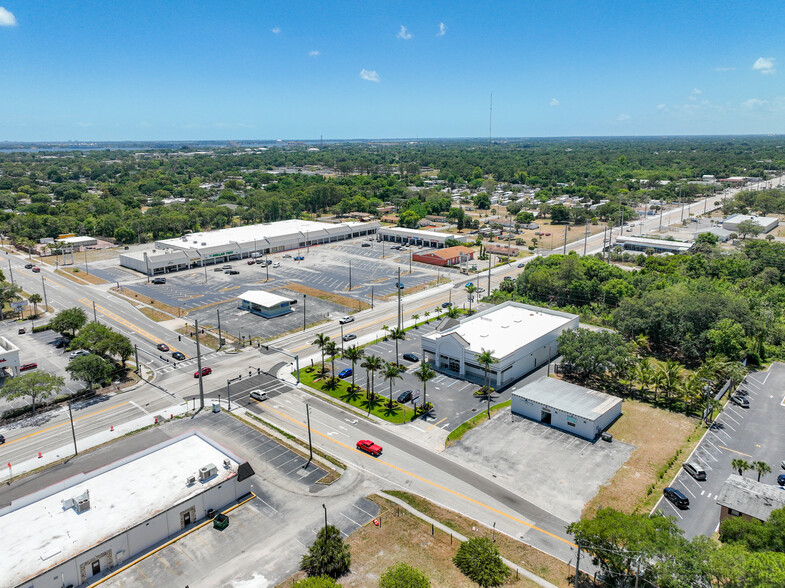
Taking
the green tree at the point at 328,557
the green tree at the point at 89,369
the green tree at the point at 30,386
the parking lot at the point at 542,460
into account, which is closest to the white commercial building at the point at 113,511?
the green tree at the point at 328,557

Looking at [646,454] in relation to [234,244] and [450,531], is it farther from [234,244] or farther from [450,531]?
[234,244]

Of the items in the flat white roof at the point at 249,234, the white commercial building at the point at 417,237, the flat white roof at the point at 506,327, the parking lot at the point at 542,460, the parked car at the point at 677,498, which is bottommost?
the parking lot at the point at 542,460

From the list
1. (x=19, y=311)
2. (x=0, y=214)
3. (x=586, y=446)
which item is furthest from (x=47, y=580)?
(x=0, y=214)

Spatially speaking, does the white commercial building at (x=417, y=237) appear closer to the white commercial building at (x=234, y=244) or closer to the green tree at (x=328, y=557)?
the white commercial building at (x=234, y=244)

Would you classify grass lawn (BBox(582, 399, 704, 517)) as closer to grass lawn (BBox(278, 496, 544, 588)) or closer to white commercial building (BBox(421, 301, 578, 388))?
grass lawn (BBox(278, 496, 544, 588))

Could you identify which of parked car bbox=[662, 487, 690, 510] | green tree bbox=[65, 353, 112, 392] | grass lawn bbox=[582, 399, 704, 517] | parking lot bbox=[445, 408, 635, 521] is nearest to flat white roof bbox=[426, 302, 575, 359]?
parking lot bbox=[445, 408, 635, 521]

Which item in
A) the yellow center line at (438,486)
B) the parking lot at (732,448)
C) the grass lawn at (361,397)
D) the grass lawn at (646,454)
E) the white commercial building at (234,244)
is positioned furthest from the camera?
the white commercial building at (234,244)
